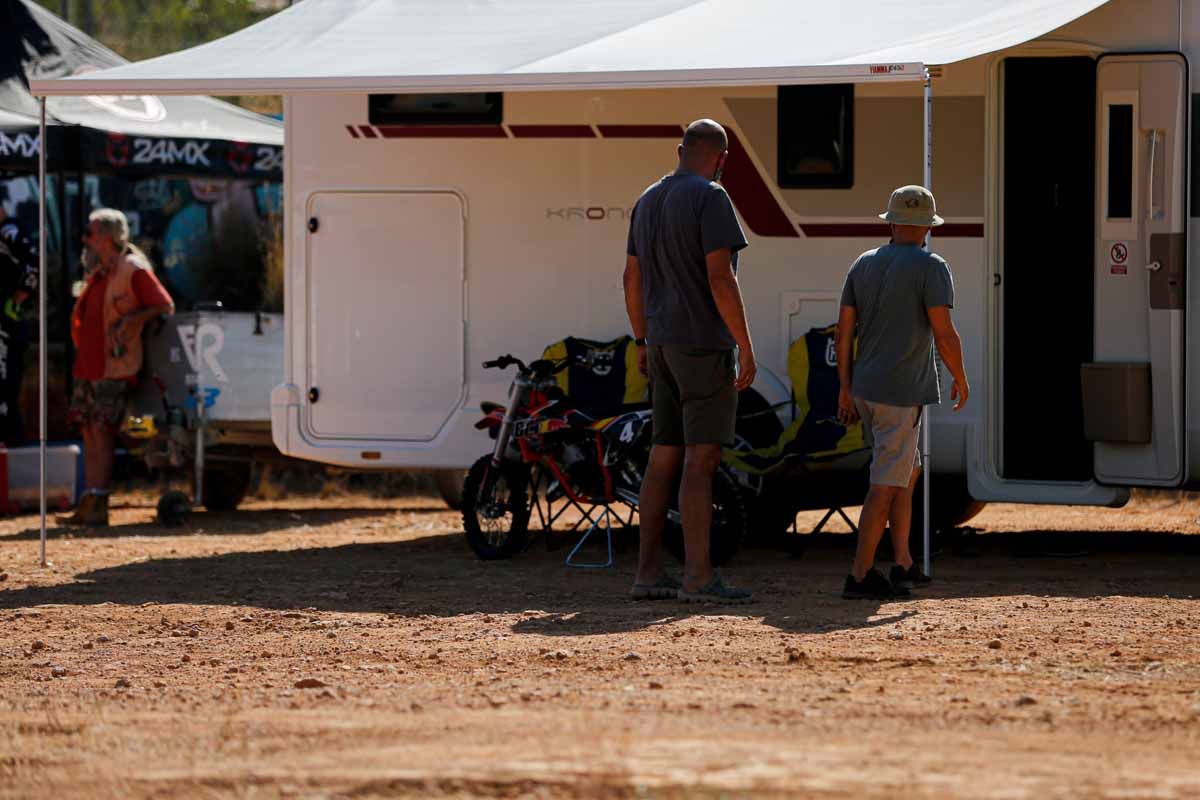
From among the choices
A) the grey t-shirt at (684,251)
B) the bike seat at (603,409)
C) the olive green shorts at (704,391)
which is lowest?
the bike seat at (603,409)

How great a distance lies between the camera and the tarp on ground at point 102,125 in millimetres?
12023

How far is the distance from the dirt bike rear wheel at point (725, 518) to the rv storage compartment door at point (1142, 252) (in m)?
1.57

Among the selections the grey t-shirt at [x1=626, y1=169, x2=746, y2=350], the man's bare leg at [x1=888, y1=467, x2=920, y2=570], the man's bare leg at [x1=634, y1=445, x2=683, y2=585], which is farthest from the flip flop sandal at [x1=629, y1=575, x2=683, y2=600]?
the grey t-shirt at [x1=626, y1=169, x2=746, y2=350]

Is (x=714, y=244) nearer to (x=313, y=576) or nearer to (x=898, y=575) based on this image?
(x=898, y=575)

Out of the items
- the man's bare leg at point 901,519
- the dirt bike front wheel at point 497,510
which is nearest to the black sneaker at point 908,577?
the man's bare leg at point 901,519

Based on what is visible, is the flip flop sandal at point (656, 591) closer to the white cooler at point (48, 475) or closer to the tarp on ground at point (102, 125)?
the white cooler at point (48, 475)

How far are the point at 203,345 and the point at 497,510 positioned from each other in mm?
3152

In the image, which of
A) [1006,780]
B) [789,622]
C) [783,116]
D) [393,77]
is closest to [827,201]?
[783,116]

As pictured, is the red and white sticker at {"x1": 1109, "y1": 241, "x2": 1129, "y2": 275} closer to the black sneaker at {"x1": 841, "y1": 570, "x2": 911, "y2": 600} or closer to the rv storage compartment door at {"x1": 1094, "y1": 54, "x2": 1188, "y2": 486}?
the rv storage compartment door at {"x1": 1094, "y1": 54, "x2": 1188, "y2": 486}

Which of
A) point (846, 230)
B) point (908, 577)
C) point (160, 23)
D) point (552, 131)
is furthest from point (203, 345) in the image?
point (160, 23)

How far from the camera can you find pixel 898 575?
735 cm

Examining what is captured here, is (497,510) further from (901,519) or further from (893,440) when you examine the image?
(893,440)

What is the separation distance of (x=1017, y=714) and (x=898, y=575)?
7.96ft

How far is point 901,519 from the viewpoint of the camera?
714 centimetres
